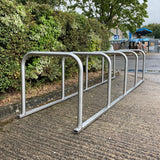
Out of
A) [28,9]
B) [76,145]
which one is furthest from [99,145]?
[28,9]

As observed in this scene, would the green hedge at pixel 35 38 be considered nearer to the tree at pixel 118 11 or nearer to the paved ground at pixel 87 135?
the paved ground at pixel 87 135

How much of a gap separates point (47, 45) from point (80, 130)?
2116mm

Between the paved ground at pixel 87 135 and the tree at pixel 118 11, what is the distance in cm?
1363

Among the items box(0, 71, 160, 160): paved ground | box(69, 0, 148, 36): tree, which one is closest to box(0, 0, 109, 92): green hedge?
box(0, 71, 160, 160): paved ground

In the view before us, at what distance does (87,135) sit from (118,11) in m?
15.4

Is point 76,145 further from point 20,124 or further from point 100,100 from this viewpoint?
point 100,100

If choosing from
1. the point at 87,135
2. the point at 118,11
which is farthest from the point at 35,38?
the point at 118,11

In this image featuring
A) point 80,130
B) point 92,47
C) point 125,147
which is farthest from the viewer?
point 92,47

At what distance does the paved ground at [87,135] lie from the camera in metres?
1.99

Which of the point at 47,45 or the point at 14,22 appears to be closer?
the point at 14,22

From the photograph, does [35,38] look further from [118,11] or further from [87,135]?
[118,11]

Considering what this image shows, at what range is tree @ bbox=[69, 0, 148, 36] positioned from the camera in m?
15.6

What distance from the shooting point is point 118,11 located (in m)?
16.1

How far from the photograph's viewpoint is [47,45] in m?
3.97
